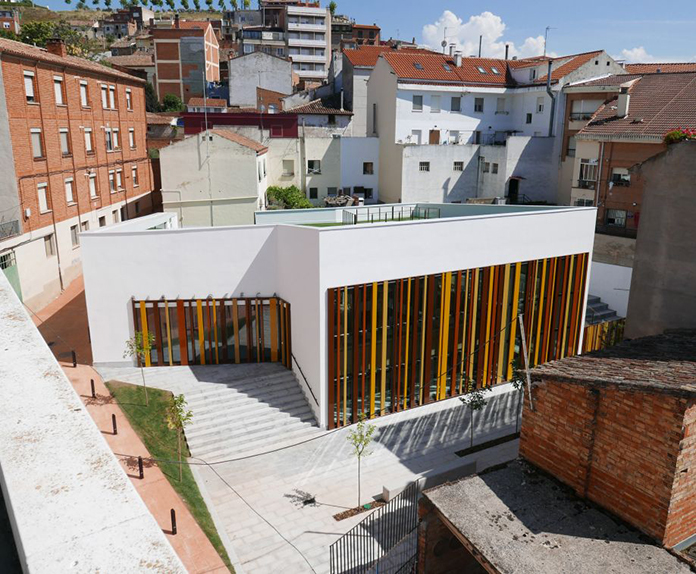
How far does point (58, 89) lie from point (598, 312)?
98.4ft

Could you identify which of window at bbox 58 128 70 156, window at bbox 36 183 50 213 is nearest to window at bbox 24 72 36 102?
window at bbox 58 128 70 156

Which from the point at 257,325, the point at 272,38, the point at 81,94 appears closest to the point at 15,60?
the point at 81,94

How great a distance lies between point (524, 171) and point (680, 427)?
3711cm

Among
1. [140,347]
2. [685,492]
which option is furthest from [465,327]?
[685,492]

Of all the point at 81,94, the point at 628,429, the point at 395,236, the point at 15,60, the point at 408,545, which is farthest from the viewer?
the point at 81,94

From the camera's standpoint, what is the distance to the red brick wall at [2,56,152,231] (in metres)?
25.3

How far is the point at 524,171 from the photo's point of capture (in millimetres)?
42625

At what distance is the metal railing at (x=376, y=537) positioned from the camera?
12.5m

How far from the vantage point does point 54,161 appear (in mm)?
28375

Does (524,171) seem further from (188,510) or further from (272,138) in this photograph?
(188,510)

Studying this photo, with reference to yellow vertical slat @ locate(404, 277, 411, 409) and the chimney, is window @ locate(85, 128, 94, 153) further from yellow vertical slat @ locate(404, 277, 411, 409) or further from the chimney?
the chimney

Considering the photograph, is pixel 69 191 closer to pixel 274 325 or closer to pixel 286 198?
pixel 286 198

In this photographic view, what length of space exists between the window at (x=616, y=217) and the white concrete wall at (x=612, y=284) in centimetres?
561

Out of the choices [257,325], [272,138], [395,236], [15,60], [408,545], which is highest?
[15,60]
